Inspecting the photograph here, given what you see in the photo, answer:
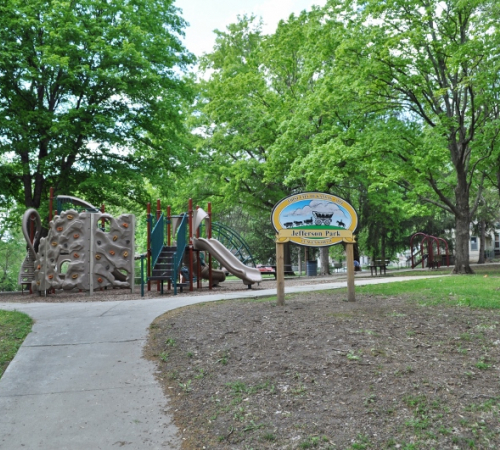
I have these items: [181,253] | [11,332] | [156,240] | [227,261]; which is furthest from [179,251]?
[11,332]

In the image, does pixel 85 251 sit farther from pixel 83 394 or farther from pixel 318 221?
pixel 83 394

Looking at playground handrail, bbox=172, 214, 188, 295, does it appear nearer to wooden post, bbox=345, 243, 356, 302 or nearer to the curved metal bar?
the curved metal bar

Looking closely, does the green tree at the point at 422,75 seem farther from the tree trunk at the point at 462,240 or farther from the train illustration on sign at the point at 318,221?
the train illustration on sign at the point at 318,221

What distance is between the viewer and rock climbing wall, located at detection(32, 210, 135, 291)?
13.7 metres

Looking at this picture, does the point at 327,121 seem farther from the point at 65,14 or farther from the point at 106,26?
the point at 65,14

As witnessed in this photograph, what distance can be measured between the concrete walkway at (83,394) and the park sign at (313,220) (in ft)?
10.9

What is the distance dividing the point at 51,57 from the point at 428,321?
14.2m

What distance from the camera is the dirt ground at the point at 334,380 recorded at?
3.66 m

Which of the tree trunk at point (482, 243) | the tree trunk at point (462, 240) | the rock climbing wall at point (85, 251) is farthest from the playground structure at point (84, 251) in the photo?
the tree trunk at point (482, 243)

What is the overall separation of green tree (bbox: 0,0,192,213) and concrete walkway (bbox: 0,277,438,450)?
11.2 m

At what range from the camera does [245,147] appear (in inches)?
988

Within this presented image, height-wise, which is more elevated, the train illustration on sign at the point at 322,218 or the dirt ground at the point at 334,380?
the train illustration on sign at the point at 322,218

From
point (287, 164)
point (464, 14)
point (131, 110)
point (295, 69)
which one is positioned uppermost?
point (295, 69)

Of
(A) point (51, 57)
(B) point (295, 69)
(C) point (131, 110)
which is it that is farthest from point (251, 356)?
(B) point (295, 69)
